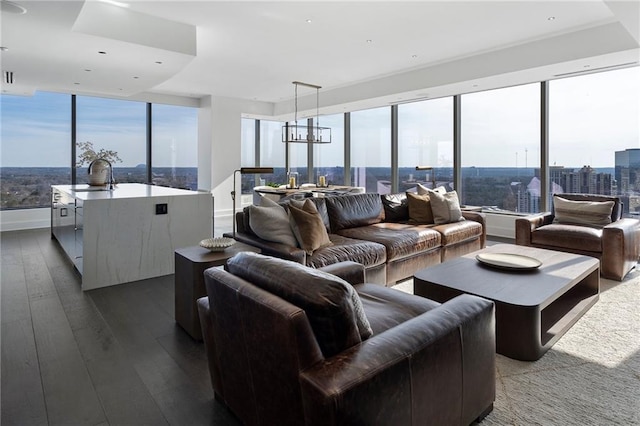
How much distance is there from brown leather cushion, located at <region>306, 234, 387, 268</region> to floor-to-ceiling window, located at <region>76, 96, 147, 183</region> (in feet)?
20.4

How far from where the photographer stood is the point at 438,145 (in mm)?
7422

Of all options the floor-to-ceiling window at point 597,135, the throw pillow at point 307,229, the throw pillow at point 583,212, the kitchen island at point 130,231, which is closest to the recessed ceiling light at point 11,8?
the kitchen island at point 130,231

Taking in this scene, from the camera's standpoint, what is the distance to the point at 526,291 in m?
2.53

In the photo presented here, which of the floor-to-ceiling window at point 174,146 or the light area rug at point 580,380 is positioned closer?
the light area rug at point 580,380

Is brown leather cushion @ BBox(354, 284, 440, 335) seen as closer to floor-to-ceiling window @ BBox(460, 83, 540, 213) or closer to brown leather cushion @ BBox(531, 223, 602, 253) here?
brown leather cushion @ BBox(531, 223, 602, 253)

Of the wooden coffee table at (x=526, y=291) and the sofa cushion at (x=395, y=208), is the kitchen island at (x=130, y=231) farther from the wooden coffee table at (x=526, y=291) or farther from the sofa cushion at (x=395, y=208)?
the wooden coffee table at (x=526, y=291)

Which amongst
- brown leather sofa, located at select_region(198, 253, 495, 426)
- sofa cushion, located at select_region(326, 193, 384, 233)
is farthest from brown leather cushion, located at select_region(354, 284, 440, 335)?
sofa cushion, located at select_region(326, 193, 384, 233)

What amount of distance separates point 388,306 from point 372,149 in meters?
7.02

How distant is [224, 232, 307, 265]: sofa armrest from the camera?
3.02m

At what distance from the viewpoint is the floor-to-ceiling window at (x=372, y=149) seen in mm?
8430

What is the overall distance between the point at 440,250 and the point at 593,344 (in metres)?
1.81

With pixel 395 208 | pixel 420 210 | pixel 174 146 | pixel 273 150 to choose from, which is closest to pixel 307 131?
pixel 273 150

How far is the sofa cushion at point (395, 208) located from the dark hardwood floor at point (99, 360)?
8.92ft

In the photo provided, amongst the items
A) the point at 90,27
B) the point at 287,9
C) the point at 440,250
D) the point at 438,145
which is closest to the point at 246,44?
the point at 287,9
